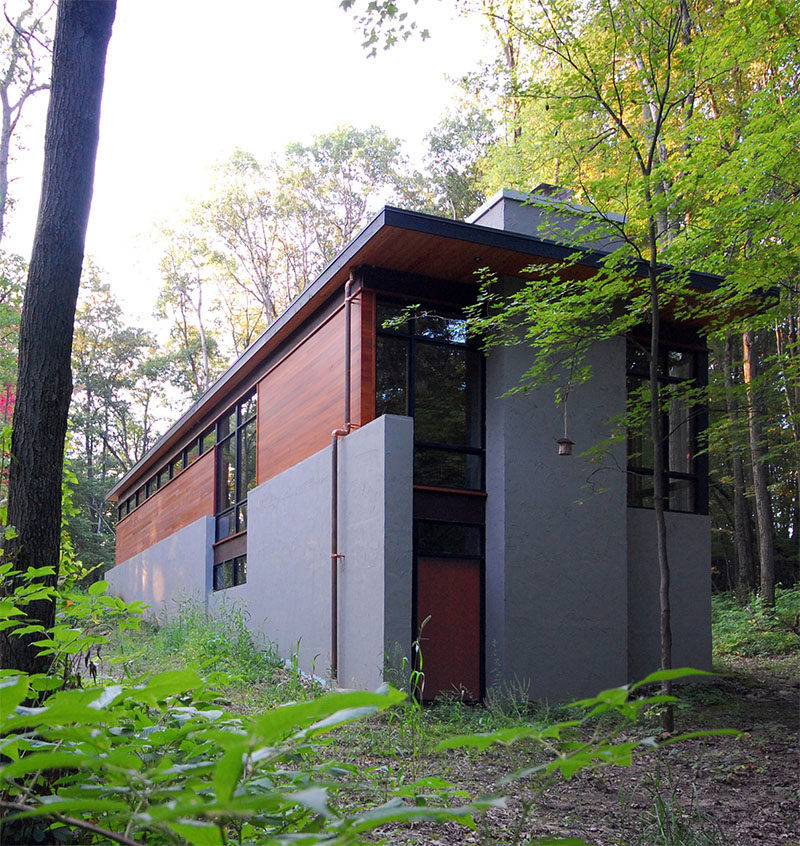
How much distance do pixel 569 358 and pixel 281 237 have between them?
19.7 metres

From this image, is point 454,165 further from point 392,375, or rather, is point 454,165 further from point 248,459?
point 392,375

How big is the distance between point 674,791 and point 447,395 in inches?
228

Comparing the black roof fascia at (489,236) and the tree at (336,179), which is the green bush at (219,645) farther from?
the tree at (336,179)

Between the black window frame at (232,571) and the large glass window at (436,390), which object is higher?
the large glass window at (436,390)

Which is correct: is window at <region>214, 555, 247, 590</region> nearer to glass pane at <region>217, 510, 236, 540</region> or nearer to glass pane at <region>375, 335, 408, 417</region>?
glass pane at <region>217, 510, 236, 540</region>

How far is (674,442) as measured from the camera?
10.7 m

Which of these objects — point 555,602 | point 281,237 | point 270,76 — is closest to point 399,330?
point 555,602

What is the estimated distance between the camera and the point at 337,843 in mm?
771

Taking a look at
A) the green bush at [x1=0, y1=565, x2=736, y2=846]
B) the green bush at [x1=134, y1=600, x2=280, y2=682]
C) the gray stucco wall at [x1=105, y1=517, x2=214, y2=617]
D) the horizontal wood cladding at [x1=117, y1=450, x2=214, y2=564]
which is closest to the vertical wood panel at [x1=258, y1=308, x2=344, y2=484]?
the green bush at [x1=134, y1=600, x2=280, y2=682]

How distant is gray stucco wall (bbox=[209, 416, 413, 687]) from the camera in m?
8.05

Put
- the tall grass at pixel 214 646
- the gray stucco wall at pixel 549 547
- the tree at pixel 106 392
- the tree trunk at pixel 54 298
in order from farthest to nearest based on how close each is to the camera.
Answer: the tree at pixel 106 392, the tall grass at pixel 214 646, the gray stucco wall at pixel 549 547, the tree trunk at pixel 54 298

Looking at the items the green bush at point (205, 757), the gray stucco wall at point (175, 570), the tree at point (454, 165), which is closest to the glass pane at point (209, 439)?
the gray stucco wall at point (175, 570)

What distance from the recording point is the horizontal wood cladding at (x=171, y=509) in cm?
1502

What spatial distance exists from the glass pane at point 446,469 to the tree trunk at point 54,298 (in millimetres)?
5821
